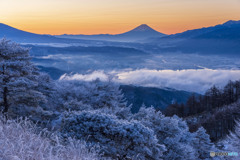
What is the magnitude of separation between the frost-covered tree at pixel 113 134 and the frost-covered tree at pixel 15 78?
25.6 feet

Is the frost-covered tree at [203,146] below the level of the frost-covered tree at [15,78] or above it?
below

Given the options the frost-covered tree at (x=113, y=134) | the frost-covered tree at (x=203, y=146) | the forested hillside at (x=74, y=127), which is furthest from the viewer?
the frost-covered tree at (x=203, y=146)

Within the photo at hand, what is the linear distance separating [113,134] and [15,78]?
10.6 meters

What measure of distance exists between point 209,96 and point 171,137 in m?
75.8

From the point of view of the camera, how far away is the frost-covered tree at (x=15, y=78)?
16703 mm

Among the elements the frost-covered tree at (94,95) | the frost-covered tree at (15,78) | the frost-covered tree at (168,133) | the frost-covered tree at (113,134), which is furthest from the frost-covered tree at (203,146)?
the frost-covered tree at (15,78)

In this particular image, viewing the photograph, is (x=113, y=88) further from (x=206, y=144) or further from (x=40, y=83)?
(x=206, y=144)

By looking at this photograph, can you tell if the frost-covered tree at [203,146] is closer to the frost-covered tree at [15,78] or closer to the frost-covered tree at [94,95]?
the frost-covered tree at [94,95]

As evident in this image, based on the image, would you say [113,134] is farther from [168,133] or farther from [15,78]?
[15,78]

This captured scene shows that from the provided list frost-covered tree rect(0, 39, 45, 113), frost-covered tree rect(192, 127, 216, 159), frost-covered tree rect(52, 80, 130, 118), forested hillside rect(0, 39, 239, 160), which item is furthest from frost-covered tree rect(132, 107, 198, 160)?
frost-covered tree rect(52, 80, 130, 118)

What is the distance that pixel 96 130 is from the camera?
35.0 feet

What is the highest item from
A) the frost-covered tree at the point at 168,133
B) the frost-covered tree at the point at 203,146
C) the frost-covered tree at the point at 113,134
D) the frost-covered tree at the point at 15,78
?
the frost-covered tree at the point at 15,78

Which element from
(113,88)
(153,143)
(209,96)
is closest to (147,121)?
(153,143)

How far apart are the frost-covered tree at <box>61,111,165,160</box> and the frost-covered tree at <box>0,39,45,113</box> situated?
7792 mm
